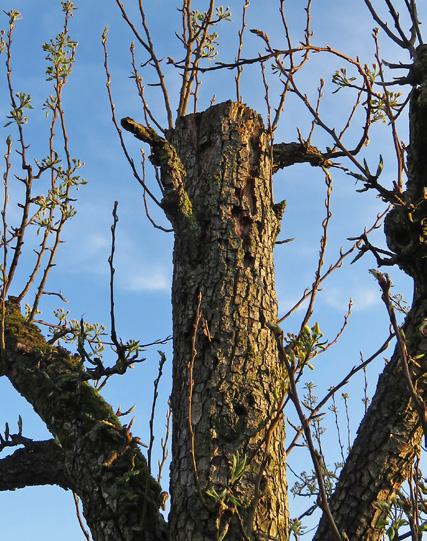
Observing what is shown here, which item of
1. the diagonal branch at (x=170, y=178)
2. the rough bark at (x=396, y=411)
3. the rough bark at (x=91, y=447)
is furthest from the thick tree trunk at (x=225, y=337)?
the rough bark at (x=396, y=411)

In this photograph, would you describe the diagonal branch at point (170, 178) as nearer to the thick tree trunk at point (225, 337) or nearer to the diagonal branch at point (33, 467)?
the thick tree trunk at point (225, 337)

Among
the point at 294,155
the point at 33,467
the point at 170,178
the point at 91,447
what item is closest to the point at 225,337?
the point at 91,447

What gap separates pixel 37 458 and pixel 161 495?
823 mm

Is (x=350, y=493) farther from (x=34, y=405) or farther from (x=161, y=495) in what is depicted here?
(x=34, y=405)

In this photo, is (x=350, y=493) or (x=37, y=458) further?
(x=37, y=458)

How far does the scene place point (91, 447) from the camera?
9.86 ft

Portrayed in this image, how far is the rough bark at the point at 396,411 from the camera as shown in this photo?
278 centimetres

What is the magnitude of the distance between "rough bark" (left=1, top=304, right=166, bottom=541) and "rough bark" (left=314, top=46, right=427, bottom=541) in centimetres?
73

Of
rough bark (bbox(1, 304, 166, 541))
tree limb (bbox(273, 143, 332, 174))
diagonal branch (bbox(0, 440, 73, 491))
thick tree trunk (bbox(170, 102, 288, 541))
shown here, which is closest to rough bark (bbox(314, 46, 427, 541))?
thick tree trunk (bbox(170, 102, 288, 541))

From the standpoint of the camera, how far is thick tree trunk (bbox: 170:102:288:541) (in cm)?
270

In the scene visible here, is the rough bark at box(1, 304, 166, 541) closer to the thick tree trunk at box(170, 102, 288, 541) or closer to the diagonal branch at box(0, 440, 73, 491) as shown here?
the diagonal branch at box(0, 440, 73, 491)

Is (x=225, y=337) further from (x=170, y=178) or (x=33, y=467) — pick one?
(x=33, y=467)

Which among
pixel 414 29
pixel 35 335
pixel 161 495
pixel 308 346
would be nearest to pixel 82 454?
pixel 161 495

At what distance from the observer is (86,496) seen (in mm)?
2922
